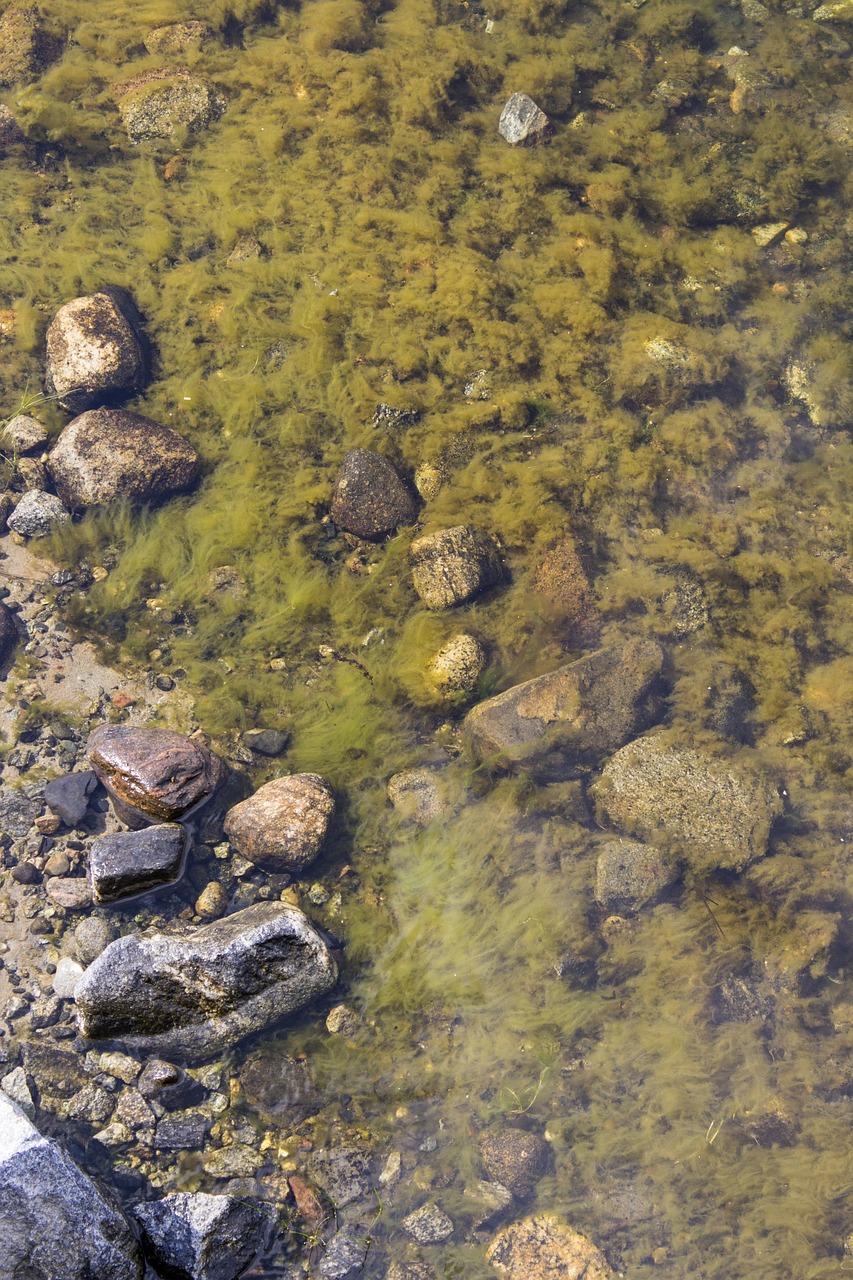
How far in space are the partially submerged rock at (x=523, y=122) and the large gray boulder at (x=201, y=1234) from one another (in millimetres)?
7376

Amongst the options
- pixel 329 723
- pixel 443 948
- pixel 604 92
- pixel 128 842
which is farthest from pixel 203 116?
pixel 443 948

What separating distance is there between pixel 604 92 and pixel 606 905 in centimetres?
659

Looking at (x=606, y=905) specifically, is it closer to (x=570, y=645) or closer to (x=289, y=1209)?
(x=570, y=645)

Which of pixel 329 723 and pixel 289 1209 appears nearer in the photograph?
pixel 289 1209

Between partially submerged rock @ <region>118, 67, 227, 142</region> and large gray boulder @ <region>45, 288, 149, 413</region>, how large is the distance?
5.95 feet

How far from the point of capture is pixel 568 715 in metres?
4.48

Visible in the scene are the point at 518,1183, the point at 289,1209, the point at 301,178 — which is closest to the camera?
the point at 289,1209

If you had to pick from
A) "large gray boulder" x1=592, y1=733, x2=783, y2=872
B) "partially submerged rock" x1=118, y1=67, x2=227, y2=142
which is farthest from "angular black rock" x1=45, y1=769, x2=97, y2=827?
"partially submerged rock" x1=118, y1=67, x2=227, y2=142

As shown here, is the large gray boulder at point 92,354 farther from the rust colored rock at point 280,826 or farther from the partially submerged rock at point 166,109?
the rust colored rock at point 280,826

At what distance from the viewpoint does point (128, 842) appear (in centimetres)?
398

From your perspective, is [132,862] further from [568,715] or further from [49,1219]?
[568,715]

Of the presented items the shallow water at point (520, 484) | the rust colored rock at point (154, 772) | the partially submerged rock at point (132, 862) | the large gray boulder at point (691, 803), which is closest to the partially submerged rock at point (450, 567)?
the shallow water at point (520, 484)

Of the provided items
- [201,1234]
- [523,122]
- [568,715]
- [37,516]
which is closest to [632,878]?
[568,715]

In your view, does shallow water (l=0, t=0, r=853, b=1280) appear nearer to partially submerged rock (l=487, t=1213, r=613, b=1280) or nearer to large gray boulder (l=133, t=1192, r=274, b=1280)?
partially submerged rock (l=487, t=1213, r=613, b=1280)
